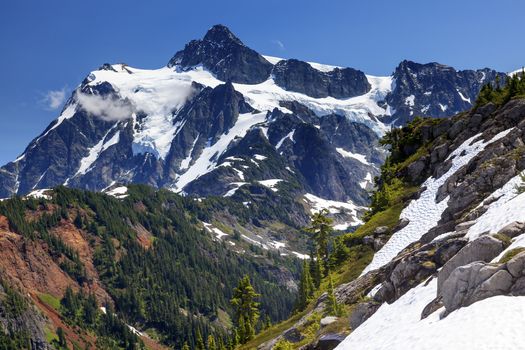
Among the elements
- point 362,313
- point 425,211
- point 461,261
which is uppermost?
point 425,211

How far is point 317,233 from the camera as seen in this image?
81438 millimetres

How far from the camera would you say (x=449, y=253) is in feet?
106

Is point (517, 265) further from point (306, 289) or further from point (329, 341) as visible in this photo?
point (306, 289)

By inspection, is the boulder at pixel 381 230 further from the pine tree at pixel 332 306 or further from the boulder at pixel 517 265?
the boulder at pixel 517 265

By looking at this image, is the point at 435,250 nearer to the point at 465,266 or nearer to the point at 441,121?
the point at 465,266

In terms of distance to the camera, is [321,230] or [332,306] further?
[321,230]

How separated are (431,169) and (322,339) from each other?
36.2 m

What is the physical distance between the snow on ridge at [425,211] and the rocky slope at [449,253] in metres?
0.16

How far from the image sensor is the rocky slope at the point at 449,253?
22344 millimetres

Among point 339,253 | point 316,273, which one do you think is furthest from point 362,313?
point 316,273

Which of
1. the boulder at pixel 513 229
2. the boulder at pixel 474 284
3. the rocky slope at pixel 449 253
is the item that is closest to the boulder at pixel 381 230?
the rocky slope at pixel 449 253

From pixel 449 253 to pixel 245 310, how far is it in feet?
207

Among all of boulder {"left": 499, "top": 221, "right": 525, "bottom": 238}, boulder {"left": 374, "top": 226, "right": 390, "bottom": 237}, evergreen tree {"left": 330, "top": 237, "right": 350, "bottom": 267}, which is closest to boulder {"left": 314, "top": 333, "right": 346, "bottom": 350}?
boulder {"left": 499, "top": 221, "right": 525, "bottom": 238}

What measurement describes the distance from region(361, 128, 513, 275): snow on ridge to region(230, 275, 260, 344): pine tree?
37885 mm
